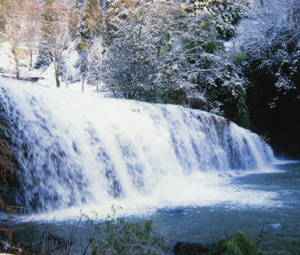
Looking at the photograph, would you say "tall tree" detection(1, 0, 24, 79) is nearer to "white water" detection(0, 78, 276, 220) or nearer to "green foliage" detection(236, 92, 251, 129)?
"white water" detection(0, 78, 276, 220)

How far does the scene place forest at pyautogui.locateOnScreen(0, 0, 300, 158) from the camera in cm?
Answer: 1253

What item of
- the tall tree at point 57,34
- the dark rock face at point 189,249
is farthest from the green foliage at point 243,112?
the dark rock face at point 189,249

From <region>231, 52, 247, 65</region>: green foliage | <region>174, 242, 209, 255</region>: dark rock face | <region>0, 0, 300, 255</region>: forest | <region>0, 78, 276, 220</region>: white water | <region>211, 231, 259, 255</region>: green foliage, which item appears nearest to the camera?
<region>211, 231, 259, 255</region>: green foliage

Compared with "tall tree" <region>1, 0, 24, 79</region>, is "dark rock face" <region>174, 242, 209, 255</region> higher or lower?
lower

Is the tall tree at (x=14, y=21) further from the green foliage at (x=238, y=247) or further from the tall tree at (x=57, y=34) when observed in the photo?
the green foliage at (x=238, y=247)

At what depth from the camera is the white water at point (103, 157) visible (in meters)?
4.87

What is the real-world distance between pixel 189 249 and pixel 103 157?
3.47 metres

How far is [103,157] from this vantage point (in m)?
6.04

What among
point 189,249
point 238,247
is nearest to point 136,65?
point 189,249

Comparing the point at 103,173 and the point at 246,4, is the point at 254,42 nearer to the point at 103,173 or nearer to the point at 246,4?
the point at 246,4

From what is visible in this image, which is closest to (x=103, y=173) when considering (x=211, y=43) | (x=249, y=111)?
(x=249, y=111)

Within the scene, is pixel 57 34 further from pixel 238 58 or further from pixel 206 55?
pixel 238 58

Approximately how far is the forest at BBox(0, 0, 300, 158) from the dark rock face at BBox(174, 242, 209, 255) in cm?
936

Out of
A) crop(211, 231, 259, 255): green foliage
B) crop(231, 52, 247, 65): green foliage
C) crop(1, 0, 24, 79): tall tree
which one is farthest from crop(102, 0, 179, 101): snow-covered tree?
crop(211, 231, 259, 255): green foliage
